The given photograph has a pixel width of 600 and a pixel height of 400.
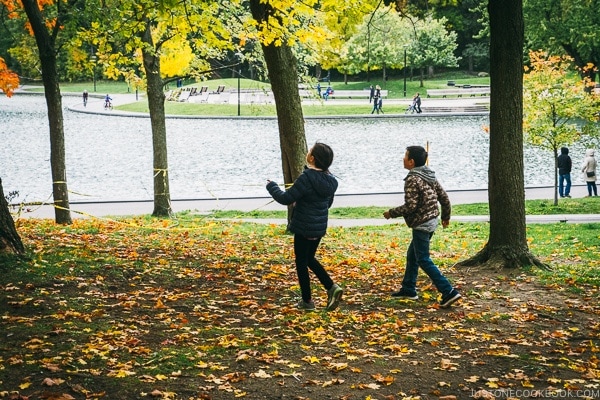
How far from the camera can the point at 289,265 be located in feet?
32.9

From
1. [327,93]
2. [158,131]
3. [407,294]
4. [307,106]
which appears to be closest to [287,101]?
[407,294]

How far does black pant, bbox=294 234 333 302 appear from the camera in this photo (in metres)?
7.02

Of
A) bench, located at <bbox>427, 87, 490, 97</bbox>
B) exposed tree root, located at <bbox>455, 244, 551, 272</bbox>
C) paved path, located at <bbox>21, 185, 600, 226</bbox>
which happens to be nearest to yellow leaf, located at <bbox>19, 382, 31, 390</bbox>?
exposed tree root, located at <bbox>455, 244, 551, 272</bbox>

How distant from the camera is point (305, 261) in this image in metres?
7.10

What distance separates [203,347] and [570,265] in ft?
20.7

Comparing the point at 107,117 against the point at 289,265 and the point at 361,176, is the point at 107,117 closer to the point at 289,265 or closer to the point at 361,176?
the point at 361,176

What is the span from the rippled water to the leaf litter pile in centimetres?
1009

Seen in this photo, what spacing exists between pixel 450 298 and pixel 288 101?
6081mm

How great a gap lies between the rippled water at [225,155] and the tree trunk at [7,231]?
10.2 meters

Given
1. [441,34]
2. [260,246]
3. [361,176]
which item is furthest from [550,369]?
[441,34]

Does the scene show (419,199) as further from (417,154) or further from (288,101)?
(288,101)

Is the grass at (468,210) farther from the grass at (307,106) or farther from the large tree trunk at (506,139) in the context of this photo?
the grass at (307,106)

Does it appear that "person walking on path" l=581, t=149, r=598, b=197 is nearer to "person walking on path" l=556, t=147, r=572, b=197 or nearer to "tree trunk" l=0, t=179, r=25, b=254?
"person walking on path" l=556, t=147, r=572, b=197

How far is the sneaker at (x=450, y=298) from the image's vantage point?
25.0 ft
